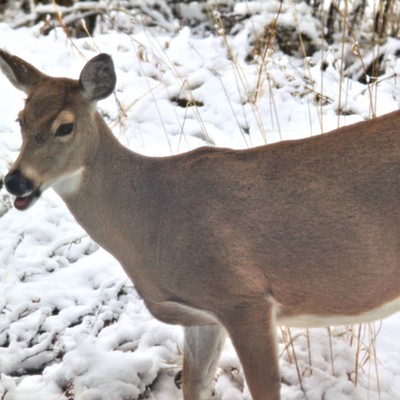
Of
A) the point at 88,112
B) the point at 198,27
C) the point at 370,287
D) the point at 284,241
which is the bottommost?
the point at 198,27

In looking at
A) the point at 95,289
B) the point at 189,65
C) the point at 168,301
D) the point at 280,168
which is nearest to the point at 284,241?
the point at 280,168

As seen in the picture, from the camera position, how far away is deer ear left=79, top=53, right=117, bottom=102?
12.7 ft

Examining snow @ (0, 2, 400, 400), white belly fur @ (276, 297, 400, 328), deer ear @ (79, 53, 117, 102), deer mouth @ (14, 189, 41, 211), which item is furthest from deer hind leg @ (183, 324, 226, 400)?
deer ear @ (79, 53, 117, 102)

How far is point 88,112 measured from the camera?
389 cm

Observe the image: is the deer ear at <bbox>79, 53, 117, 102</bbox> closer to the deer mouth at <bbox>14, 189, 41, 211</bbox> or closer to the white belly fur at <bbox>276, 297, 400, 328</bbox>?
the deer mouth at <bbox>14, 189, 41, 211</bbox>

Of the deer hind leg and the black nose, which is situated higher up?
the black nose

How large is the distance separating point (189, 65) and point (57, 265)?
9.21 feet

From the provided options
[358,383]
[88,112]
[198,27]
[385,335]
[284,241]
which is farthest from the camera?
[198,27]

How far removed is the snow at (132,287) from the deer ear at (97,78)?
1.26 metres

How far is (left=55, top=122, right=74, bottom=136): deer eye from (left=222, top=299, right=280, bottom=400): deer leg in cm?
102

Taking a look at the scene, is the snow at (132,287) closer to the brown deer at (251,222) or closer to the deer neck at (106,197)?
the brown deer at (251,222)

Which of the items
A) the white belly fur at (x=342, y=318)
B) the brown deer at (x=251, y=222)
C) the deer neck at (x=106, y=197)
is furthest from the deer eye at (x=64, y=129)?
the white belly fur at (x=342, y=318)

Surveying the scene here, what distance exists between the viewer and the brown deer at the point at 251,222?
11.9 feet

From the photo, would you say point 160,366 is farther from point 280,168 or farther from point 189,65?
point 189,65
